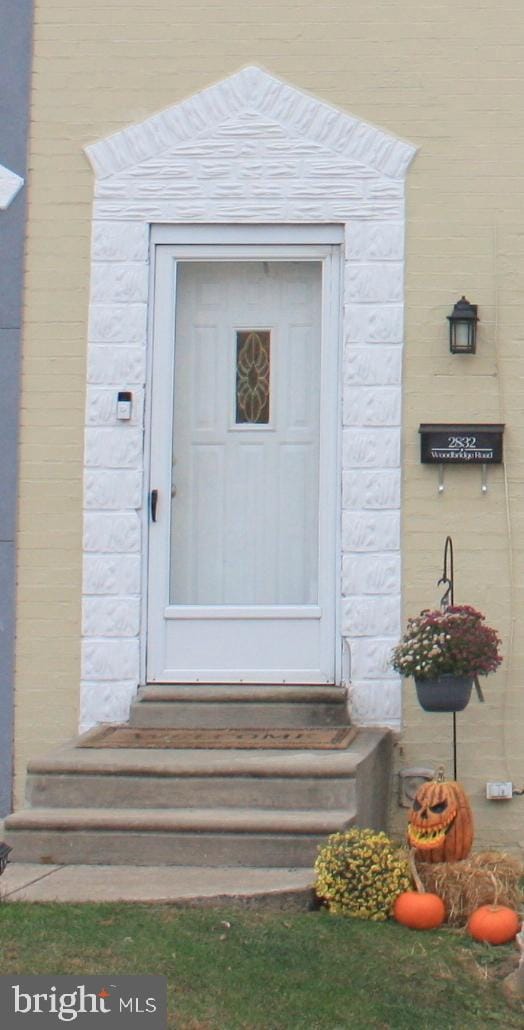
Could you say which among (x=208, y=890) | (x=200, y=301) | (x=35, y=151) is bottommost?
(x=208, y=890)

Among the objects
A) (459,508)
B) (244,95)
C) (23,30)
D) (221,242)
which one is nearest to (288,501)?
(459,508)

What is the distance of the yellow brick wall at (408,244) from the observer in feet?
23.9

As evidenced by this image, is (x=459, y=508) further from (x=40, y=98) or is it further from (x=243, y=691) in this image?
(x=40, y=98)

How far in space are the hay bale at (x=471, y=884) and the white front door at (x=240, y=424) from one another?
2129 mm

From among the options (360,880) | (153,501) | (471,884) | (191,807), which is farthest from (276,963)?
(153,501)

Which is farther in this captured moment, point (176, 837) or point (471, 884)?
point (176, 837)

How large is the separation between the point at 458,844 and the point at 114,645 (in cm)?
227

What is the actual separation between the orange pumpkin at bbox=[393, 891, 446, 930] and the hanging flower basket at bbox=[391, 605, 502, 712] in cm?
140

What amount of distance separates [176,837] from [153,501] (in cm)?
204

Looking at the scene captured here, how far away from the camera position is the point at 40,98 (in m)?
7.56

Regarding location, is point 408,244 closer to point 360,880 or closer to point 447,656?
point 447,656

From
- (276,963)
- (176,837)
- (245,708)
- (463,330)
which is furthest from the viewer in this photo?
(463,330)

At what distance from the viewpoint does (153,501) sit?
744cm

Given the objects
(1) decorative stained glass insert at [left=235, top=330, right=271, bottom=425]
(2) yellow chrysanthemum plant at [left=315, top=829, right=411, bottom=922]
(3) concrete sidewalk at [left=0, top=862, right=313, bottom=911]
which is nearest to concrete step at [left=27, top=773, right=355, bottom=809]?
(3) concrete sidewalk at [left=0, top=862, right=313, bottom=911]
